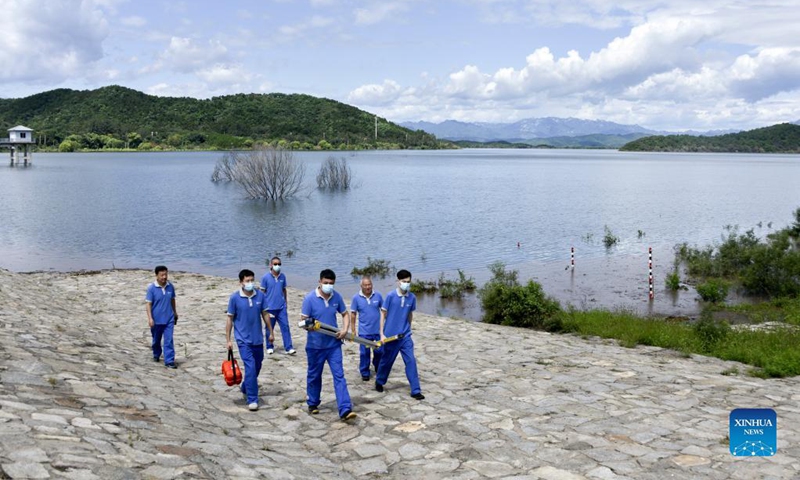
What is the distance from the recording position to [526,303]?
19344mm

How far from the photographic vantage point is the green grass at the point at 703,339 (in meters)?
12.7

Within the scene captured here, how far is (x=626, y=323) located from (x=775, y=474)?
1008 cm

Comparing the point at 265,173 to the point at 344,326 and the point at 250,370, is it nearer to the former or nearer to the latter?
the point at 250,370

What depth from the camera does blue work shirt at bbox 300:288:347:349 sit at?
31.7 ft

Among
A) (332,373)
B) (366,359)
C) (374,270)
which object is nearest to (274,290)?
(366,359)

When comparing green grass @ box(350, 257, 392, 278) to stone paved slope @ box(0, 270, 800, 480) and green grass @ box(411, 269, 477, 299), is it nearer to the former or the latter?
green grass @ box(411, 269, 477, 299)

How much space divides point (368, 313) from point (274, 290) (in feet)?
10.2

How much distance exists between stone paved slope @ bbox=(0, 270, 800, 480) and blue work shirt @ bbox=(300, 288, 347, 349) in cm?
117

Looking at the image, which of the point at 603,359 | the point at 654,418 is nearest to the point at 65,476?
the point at 654,418

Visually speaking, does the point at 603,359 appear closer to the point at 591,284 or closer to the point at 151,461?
the point at 151,461

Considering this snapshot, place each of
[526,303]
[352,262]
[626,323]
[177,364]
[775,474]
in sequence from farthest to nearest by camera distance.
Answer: [352,262] < [526,303] < [626,323] < [177,364] < [775,474]

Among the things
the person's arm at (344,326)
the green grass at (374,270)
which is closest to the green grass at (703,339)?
the person's arm at (344,326)

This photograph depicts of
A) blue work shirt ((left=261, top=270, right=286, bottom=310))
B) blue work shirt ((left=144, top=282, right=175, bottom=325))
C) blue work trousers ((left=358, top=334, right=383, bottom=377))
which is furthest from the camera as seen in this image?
blue work shirt ((left=261, top=270, right=286, bottom=310))

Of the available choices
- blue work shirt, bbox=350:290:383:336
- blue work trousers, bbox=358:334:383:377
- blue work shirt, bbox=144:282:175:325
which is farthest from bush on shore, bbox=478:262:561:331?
blue work shirt, bbox=144:282:175:325
